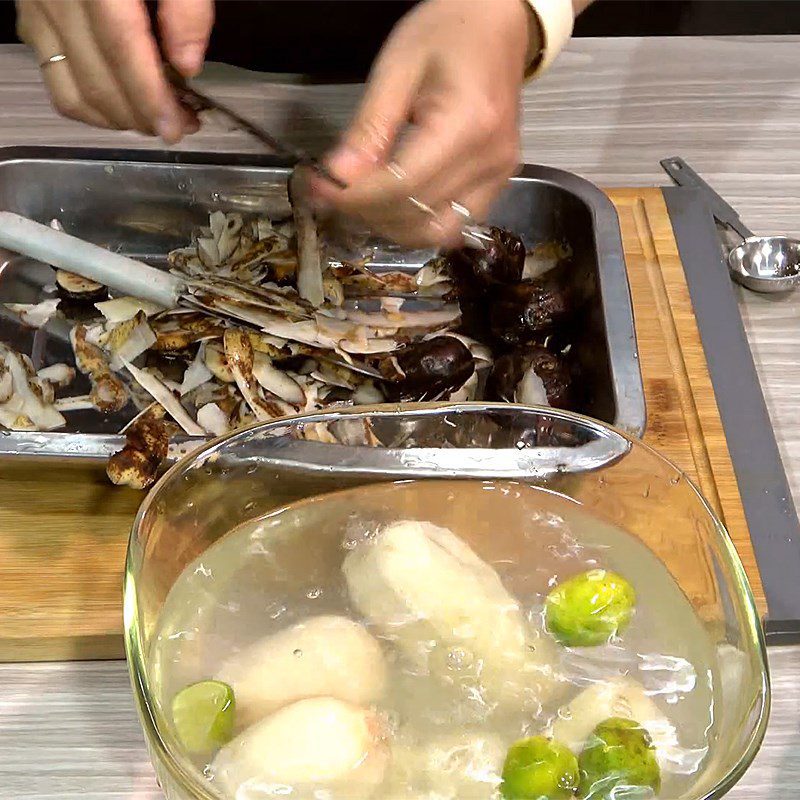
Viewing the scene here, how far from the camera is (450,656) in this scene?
0.52m

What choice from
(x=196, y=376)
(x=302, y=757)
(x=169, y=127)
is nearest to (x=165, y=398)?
(x=196, y=376)

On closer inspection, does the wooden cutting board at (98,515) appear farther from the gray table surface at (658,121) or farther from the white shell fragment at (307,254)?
the white shell fragment at (307,254)

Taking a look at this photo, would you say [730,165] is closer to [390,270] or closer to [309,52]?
[390,270]

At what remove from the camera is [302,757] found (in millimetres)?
464

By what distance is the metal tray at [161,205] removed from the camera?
3.09ft

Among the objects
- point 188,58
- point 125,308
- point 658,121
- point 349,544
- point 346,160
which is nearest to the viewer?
point 349,544

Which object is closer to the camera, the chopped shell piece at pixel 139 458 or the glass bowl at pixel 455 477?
the glass bowl at pixel 455 477

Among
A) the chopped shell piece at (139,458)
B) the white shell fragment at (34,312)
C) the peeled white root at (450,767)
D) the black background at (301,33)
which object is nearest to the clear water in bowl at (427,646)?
the peeled white root at (450,767)

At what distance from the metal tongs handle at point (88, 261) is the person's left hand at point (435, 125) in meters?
0.23

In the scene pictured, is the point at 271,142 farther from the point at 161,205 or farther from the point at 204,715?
the point at 204,715

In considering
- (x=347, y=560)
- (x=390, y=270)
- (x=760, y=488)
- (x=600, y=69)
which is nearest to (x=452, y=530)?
(x=347, y=560)

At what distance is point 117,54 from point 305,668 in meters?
0.55

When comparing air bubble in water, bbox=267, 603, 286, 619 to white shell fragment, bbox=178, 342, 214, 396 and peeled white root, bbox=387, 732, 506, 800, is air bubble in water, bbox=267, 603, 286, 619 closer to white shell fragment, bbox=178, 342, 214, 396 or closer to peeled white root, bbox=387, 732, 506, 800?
peeled white root, bbox=387, 732, 506, 800

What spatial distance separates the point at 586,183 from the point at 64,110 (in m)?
0.54
